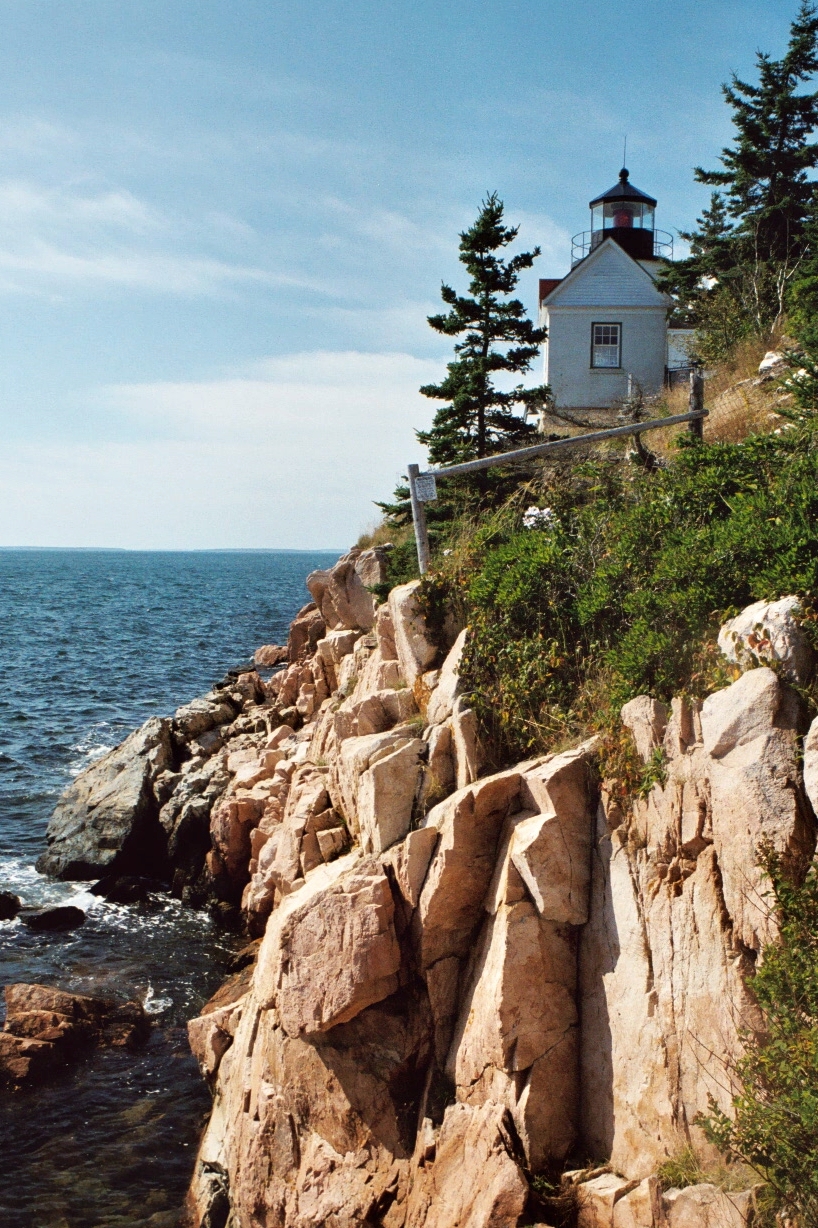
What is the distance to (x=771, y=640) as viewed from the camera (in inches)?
305

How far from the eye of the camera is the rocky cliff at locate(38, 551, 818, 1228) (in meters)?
7.16

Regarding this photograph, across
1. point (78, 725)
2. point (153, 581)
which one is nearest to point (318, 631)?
point (78, 725)

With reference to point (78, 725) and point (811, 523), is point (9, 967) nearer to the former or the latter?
point (811, 523)

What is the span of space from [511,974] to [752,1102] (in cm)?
229

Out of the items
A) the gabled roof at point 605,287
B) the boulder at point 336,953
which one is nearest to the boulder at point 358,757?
the boulder at point 336,953

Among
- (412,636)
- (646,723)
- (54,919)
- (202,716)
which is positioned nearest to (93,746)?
(202,716)

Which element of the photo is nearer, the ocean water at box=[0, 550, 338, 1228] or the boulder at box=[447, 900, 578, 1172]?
the boulder at box=[447, 900, 578, 1172]

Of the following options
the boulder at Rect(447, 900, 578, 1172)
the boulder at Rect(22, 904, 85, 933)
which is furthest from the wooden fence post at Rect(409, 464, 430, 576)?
the boulder at Rect(22, 904, 85, 933)

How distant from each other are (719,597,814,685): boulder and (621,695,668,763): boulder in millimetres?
791

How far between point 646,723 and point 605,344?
2354 centimetres

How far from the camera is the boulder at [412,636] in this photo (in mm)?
11984

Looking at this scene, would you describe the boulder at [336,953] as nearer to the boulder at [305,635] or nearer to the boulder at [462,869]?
the boulder at [462,869]

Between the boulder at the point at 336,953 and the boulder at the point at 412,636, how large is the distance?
3.09m

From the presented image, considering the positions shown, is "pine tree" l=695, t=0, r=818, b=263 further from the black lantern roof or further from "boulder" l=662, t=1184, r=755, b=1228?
"boulder" l=662, t=1184, r=755, b=1228
